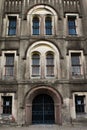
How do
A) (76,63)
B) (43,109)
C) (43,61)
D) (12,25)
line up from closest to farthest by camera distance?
(43,109)
(43,61)
(76,63)
(12,25)

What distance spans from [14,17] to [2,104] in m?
7.53

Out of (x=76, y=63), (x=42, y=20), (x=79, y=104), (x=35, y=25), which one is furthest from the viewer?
(x=35, y=25)

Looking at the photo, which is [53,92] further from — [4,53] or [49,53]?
[4,53]

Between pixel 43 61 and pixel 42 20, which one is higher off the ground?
pixel 42 20

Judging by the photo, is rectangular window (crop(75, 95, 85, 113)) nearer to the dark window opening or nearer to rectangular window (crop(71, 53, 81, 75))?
rectangular window (crop(71, 53, 81, 75))

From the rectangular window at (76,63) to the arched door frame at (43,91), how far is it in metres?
2.39

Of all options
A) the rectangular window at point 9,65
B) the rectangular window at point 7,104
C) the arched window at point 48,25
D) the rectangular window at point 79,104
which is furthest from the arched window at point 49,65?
the rectangular window at point 7,104

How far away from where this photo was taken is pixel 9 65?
17750 mm

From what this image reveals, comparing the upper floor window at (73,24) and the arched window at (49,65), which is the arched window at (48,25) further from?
the arched window at (49,65)

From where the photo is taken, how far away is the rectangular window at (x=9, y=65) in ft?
57.8

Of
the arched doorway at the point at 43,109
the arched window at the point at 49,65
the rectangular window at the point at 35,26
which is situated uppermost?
the rectangular window at the point at 35,26

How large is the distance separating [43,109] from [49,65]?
3425 millimetres

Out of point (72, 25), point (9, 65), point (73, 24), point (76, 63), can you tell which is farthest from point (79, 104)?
point (73, 24)

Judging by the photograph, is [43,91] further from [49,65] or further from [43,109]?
[49,65]
